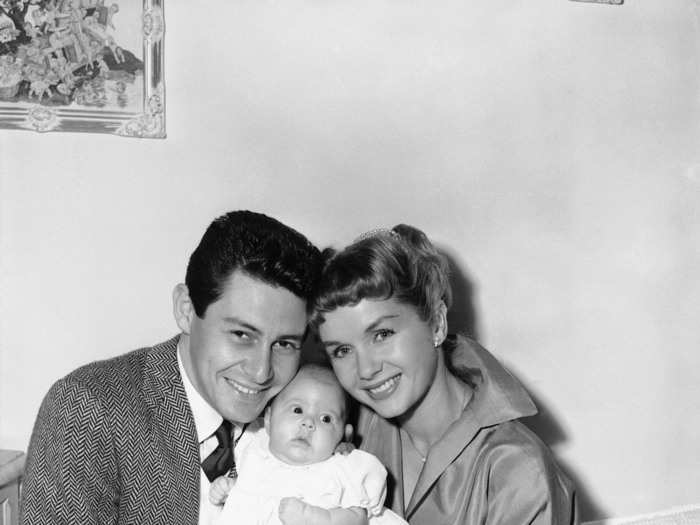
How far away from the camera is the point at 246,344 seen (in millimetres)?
2209

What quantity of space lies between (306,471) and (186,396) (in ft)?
1.29

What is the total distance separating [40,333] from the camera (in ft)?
8.95

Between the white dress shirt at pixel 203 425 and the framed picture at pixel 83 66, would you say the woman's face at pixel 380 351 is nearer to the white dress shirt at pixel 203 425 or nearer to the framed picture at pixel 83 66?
the white dress shirt at pixel 203 425

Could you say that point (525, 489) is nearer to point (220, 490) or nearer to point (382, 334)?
point (382, 334)

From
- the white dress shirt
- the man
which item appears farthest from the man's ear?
the white dress shirt

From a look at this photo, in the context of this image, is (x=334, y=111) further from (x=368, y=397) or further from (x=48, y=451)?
(x=48, y=451)

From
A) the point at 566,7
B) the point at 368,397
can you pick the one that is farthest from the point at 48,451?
the point at 566,7

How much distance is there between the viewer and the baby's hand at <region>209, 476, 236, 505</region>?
2215 mm

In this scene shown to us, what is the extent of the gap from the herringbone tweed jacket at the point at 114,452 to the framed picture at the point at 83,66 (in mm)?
869

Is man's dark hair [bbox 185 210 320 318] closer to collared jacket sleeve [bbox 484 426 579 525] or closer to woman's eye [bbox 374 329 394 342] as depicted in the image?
woman's eye [bbox 374 329 394 342]

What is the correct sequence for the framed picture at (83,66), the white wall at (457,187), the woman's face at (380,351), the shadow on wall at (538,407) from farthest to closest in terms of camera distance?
the shadow on wall at (538,407) < the white wall at (457,187) < the framed picture at (83,66) < the woman's face at (380,351)

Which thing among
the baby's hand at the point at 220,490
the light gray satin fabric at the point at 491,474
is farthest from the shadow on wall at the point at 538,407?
the baby's hand at the point at 220,490

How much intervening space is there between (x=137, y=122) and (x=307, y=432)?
120 centimetres

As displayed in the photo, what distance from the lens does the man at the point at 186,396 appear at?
6.83 feet
